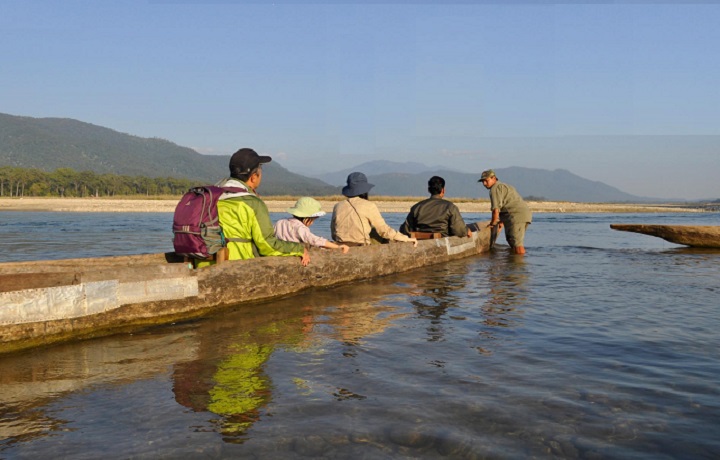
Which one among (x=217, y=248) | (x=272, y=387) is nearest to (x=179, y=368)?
(x=272, y=387)

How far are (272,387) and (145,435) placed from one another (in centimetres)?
114

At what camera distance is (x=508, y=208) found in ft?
50.5

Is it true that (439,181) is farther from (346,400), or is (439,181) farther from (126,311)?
(346,400)

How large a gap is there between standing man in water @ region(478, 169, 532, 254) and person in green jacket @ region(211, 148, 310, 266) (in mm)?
8367

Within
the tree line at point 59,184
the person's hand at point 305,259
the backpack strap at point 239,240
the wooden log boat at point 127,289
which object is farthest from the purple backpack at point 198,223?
the tree line at point 59,184

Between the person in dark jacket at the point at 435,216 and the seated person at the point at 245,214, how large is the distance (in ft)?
19.8

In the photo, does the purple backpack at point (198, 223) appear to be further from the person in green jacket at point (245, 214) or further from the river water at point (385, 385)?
the river water at point (385, 385)

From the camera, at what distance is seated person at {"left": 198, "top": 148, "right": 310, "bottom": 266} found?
7.20m

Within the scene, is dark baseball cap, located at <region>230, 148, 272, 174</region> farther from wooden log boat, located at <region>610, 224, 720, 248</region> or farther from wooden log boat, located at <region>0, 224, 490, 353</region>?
wooden log boat, located at <region>610, 224, 720, 248</region>

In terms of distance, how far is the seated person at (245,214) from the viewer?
7.20m

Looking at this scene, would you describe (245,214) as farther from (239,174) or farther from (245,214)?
(239,174)

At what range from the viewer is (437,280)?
1075 cm

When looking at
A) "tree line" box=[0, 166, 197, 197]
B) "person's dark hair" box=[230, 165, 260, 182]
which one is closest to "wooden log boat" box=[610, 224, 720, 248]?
"person's dark hair" box=[230, 165, 260, 182]

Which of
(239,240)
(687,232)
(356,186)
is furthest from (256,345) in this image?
(687,232)
